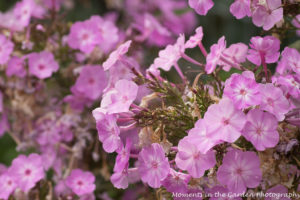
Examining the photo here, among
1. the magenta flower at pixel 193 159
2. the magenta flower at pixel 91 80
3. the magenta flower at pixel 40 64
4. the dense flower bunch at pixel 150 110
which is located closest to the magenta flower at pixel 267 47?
the dense flower bunch at pixel 150 110

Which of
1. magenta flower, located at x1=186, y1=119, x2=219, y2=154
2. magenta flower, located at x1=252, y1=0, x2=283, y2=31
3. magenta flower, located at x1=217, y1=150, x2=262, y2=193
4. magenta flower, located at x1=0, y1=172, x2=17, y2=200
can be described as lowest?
magenta flower, located at x1=0, y1=172, x2=17, y2=200

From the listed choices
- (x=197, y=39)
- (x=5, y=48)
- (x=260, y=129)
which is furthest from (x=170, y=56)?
(x=5, y=48)

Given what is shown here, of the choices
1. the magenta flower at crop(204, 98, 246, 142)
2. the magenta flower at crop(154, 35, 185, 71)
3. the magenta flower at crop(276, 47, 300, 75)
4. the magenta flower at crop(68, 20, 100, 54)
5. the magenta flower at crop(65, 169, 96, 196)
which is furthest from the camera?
the magenta flower at crop(68, 20, 100, 54)

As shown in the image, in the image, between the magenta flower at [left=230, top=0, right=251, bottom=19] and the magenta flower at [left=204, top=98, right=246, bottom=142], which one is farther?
the magenta flower at [left=230, top=0, right=251, bottom=19]

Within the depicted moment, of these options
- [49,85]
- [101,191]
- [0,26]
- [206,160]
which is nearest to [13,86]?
[49,85]

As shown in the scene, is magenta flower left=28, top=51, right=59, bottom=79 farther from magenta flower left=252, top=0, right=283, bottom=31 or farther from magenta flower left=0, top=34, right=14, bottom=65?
magenta flower left=252, top=0, right=283, bottom=31

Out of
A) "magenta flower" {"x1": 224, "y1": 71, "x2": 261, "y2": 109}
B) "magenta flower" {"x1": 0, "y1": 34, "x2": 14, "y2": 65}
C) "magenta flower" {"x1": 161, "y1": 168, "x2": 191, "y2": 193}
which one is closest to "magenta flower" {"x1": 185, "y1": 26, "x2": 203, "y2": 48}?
"magenta flower" {"x1": 224, "y1": 71, "x2": 261, "y2": 109}

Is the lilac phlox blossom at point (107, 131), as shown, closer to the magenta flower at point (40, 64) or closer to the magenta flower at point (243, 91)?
the magenta flower at point (243, 91)
